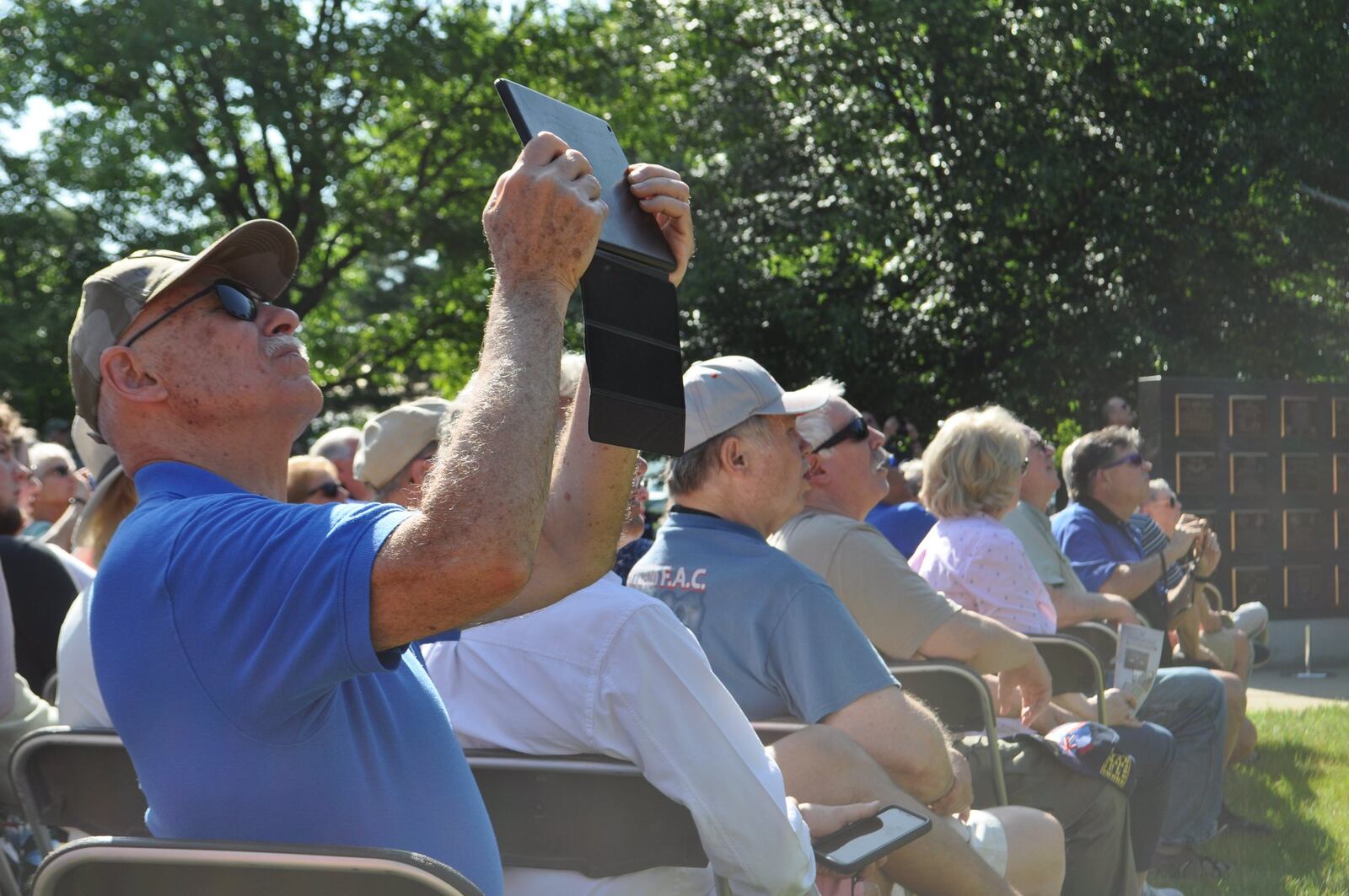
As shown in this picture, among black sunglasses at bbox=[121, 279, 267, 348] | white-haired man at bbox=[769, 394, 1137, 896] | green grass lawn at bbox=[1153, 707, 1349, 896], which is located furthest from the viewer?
green grass lawn at bbox=[1153, 707, 1349, 896]

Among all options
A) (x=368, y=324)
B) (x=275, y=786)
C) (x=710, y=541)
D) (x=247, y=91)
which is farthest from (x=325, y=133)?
(x=275, y=786)

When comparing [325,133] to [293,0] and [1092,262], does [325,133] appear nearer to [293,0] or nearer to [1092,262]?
[293,0]

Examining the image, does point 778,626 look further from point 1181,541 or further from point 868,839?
point 1181,541

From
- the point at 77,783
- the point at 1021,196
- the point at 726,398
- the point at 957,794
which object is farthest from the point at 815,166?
the point at 77,783

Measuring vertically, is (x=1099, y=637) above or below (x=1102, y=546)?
below

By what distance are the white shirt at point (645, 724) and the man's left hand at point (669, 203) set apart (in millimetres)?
795

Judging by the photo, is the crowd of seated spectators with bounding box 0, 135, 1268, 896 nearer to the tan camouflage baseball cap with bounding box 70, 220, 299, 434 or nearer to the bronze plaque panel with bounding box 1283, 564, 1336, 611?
the tan camouflage baseball cap with bounding box 70, 220, 299, 434

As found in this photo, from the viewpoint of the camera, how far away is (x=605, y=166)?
1858mm

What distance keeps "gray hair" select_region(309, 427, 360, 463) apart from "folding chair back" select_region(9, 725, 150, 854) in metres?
3.75

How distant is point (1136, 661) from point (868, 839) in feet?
9.13

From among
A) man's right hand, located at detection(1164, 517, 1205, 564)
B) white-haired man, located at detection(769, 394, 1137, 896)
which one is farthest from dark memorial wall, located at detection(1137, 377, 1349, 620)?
white-haired man, located at detection(769, 394, 1137, 896)

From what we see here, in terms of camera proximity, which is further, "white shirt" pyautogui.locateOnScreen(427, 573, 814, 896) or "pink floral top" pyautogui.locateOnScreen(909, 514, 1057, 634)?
"pink floral top" pyautogui.locateOnScreen(909, 514, 1057, 634)

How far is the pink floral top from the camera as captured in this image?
4.96 metres

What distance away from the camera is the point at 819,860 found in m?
2.64
